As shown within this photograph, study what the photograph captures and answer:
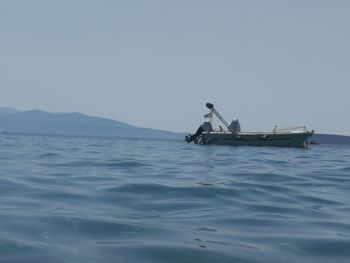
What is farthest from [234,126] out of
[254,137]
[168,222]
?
[168,222]

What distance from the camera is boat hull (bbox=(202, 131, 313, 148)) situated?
2373 inches

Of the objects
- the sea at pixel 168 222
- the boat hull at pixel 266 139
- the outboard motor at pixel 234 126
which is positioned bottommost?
the sea at pixel 168 222

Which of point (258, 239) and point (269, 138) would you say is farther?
point (269, 138)

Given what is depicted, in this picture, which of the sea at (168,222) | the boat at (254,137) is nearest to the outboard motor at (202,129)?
the boat at (254,137)

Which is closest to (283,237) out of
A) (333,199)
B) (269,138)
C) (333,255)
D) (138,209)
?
(333,255)

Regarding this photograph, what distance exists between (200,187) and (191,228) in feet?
17.4

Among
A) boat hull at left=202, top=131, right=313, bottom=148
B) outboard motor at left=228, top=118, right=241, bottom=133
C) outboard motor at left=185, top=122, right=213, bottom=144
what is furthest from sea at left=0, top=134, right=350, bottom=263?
outboard motor at left=185, top=122, right=213, bottom=144

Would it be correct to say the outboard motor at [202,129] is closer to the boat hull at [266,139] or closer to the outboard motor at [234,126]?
the boat hull at [266,139]

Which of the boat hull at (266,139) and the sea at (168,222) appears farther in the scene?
the boat hull at (266,139)

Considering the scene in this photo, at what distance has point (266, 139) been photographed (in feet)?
201

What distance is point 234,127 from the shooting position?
210ft

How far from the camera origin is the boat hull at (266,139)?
6028 centimetres

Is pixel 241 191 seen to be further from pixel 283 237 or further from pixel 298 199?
pixel 283 237

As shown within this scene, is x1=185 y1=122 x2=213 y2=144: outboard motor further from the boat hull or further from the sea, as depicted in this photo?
the sea
